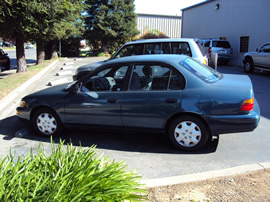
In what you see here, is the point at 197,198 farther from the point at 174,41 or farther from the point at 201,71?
the point at 174,41

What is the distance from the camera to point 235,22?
67.4 feet

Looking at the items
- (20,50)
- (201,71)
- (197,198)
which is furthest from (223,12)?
(197,198)

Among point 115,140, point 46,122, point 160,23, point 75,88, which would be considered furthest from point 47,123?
point 160,23

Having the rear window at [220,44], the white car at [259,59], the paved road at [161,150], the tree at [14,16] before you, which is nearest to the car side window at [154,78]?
the paved road at [161,150]

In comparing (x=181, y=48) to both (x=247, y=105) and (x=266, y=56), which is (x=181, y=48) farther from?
(x=266, y=56)

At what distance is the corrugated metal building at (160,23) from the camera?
3619 centimetres

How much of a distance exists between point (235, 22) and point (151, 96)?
18.4 meters

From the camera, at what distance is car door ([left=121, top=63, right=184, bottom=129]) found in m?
4.52

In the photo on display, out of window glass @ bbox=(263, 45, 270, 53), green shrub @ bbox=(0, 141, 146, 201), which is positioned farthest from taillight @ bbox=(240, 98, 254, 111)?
window glass @ bbox=(263, 45, 270, 53)

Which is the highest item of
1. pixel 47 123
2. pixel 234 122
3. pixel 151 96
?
pixel 151 96

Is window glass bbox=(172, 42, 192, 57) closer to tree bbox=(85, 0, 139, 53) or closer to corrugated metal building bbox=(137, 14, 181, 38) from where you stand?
Result: tree bbox=(85, 0, 139, 53)

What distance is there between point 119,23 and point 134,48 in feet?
71.5

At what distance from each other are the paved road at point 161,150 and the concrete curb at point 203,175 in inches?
10.9

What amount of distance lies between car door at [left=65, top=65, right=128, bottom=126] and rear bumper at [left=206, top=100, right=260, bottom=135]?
1590 millimetres
